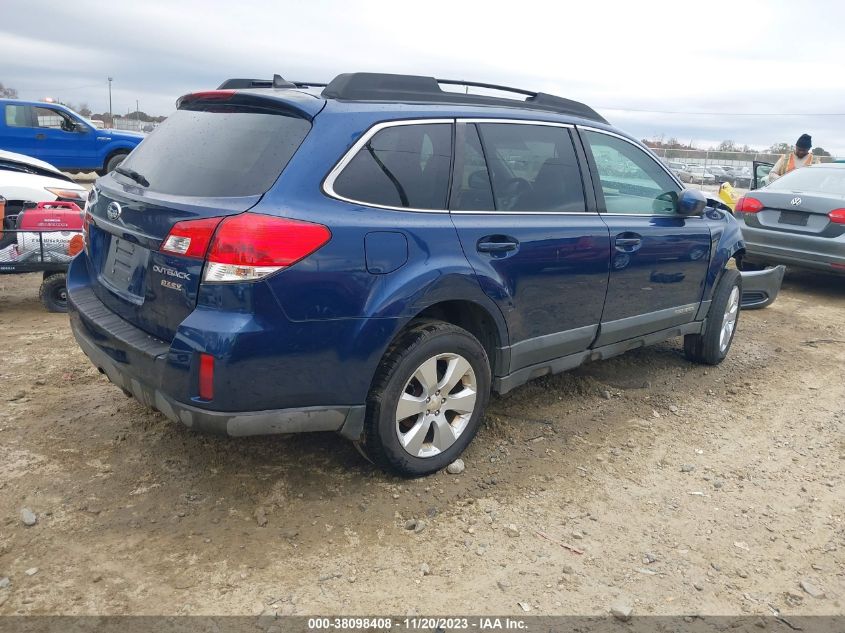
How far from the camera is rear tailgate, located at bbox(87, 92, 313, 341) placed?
9.10ft

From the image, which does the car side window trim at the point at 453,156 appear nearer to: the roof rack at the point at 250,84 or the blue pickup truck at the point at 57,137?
the roof rack at the point at 250,84

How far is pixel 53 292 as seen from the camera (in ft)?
19.6

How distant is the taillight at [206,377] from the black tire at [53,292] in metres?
3.92

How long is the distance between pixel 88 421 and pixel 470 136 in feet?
8.23

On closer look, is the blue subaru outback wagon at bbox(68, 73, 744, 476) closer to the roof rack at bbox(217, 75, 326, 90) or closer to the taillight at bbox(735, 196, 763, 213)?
the roof rack at bbox(217, 75, 326, 90)

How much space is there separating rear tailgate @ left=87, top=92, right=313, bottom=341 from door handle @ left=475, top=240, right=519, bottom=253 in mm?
959

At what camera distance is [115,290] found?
10.3 feet

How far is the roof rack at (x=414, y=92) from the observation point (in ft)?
10.4

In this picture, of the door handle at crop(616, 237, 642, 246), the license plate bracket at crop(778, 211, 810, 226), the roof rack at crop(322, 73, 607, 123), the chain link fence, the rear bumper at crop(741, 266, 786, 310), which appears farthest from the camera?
the chain link fence

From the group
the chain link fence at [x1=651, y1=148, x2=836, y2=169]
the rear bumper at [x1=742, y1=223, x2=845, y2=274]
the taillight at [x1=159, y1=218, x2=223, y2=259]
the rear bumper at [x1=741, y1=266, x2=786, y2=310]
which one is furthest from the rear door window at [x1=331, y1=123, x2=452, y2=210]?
the chain link fence at [x1=651, y1=148, x2=836, y2=169]

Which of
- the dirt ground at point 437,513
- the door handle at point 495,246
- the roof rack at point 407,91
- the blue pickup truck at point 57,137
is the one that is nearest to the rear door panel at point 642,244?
the roof rack at point 407,91

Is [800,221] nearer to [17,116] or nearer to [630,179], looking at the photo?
[630,179]

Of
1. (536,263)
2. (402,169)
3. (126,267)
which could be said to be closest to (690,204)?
(536,263)

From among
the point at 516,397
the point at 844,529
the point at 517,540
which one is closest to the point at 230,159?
the point at 517,540
